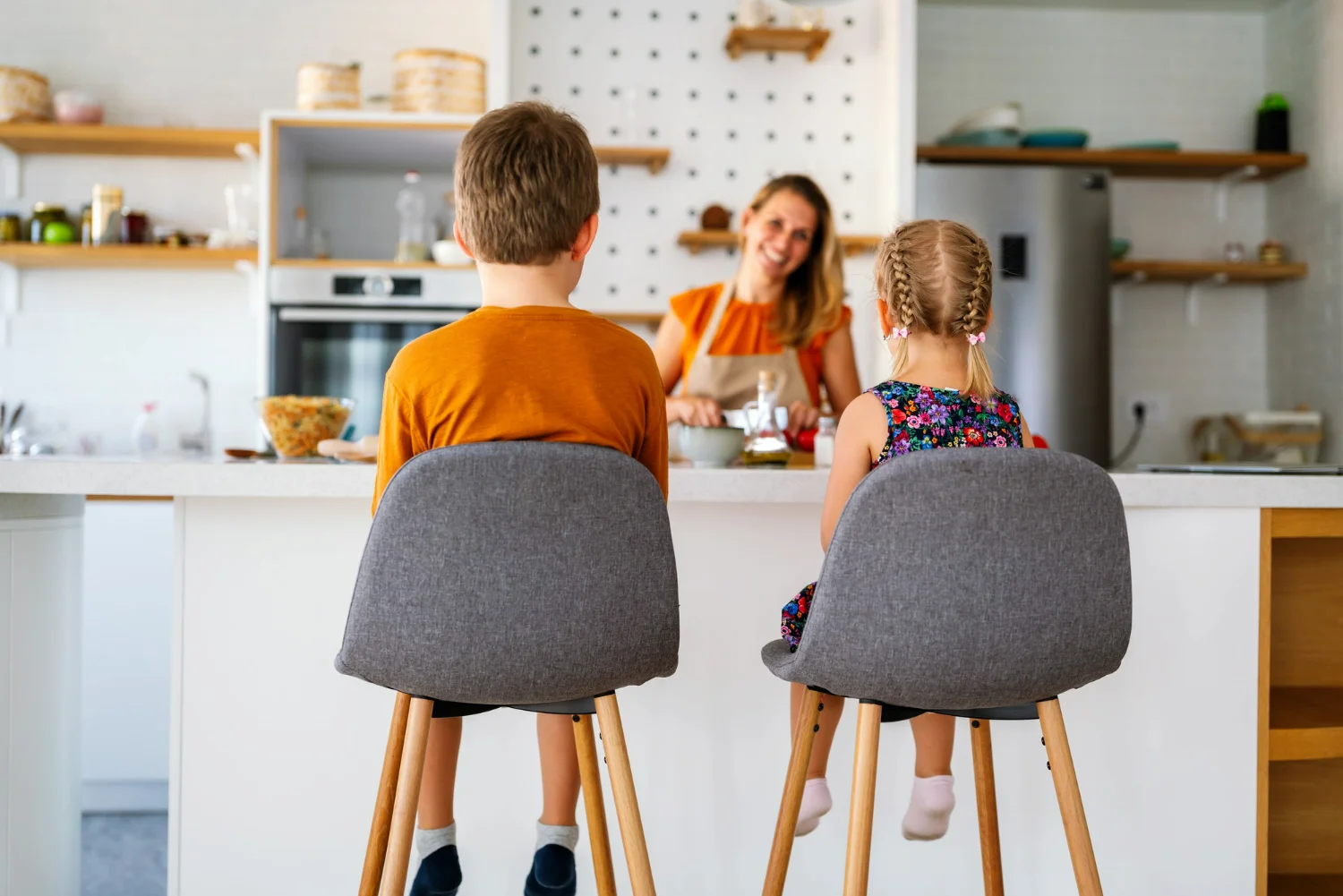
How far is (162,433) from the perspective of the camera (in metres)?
3.64

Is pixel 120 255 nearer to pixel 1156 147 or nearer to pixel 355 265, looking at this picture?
pixel 355 265

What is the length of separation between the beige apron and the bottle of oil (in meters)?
0.51

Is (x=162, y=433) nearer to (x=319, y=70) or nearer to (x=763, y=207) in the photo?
(x=319, y=70)

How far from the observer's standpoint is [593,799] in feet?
4.05

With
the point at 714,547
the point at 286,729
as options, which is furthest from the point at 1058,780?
the point at 286,729

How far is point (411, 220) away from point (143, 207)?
2.89 ft

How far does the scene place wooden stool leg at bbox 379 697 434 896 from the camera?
3.74 feet

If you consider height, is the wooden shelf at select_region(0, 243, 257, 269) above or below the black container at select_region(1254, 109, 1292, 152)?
below

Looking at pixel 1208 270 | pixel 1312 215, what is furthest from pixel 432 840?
pixel 1312 215

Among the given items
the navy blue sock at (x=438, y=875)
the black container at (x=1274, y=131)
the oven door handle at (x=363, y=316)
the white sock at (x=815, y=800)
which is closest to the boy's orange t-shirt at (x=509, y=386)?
the navy blue sock at (x=438, y=875)

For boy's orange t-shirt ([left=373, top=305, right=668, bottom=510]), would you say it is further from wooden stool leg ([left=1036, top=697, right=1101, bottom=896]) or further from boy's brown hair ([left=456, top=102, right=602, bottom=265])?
wooden stool leg ([left=1036, top=697, right=1101, bottom=896])

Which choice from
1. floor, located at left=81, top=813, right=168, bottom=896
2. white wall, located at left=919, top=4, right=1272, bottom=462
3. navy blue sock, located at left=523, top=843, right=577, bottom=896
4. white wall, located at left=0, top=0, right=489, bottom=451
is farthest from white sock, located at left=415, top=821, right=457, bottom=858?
white wall, located at left=919, top=4, right=1272, bottom=462

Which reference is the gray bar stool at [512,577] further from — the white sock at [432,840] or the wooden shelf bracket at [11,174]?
the wooden shelf bracket at [11,174]

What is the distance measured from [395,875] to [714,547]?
72 centimetres
